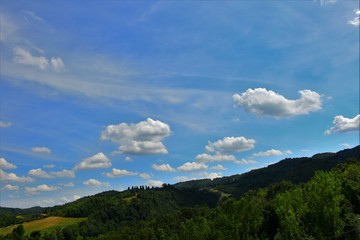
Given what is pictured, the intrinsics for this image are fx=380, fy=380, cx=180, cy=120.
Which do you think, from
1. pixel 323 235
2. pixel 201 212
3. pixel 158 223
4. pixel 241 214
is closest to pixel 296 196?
pixel 241 214

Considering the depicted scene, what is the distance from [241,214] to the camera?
345 ft

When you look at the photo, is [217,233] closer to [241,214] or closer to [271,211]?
[241,214]

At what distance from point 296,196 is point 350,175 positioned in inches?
1342

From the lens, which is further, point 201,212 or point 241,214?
point 201,212

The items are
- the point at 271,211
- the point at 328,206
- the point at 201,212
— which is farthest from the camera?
the point at 201,212

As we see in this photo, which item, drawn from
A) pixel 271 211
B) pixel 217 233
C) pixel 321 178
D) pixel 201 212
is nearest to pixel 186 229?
pixel 217 233

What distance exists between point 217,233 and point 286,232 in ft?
71.1

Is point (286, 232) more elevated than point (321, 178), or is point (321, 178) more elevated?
point (321, 178)

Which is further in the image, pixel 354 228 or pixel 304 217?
pixel 304 217

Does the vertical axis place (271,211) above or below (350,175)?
below

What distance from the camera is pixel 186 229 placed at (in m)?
118

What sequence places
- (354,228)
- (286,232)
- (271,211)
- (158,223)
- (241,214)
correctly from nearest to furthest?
(354,228) → (286,232) → (241,214) → (271,211) → (158,223)

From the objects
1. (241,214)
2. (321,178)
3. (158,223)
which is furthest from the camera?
(158,223)

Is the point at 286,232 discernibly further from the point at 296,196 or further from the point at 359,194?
the point at 359,194
